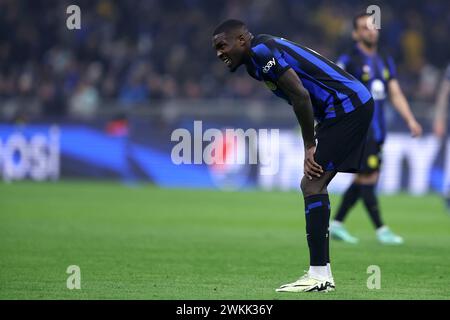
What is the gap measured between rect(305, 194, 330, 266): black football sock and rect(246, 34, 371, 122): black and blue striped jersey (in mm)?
697

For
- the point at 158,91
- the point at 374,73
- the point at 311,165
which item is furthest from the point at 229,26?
the point at 158,91

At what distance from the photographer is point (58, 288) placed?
773 cm

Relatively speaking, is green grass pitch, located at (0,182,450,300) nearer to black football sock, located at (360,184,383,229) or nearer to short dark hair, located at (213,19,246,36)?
black football sock, located at (360,184,383,229)

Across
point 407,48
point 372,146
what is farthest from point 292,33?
point 372,146

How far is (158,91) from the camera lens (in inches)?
968

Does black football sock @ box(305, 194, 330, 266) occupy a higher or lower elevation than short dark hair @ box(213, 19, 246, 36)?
lower

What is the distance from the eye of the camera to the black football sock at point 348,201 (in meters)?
12.3

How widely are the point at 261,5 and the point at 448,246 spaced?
16068 millimetres

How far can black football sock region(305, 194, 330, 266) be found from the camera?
7844 mm

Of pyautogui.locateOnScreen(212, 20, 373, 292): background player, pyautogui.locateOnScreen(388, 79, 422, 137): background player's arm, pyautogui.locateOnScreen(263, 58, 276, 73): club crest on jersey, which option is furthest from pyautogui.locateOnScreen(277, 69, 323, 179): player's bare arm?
pyautogui.locateOnScreen(388, 79, 422, 137): background player's arm

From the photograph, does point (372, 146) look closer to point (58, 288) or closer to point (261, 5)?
point (58, 288)

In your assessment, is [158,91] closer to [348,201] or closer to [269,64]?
[348,201]

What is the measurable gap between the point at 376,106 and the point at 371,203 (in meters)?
1.19
